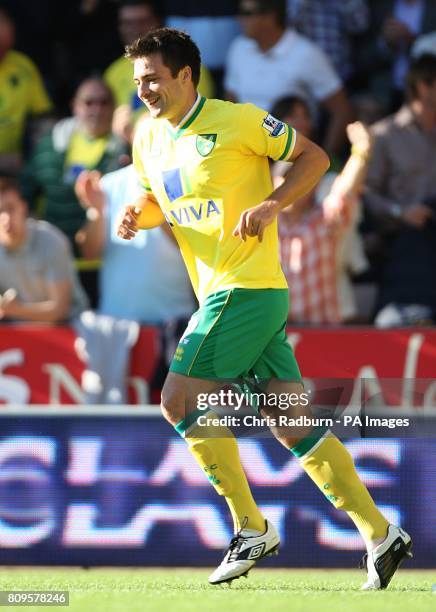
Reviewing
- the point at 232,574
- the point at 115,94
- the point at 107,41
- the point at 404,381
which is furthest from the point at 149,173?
the point at 107,41

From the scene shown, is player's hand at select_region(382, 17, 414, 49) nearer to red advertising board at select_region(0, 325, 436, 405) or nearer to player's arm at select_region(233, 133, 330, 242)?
red advertising board at select_region(0, 325, 436, 405)

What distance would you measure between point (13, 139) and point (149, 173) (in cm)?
528

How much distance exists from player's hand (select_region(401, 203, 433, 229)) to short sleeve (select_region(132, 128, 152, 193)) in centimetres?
368

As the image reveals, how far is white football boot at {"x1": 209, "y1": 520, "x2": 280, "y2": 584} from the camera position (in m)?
5.66

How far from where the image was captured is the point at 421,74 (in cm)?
943

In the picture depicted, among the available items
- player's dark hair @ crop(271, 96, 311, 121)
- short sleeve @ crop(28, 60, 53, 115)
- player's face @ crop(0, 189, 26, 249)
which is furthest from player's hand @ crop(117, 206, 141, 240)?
short sleeve @ crop(28, 60, 53, 115)

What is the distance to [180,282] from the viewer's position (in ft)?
29.5

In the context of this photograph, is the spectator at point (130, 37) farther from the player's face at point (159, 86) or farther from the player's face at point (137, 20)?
the player's face at point (159, 86)

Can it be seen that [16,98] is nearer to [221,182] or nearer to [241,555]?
[221,182]

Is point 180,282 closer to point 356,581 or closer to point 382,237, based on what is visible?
point 382,237

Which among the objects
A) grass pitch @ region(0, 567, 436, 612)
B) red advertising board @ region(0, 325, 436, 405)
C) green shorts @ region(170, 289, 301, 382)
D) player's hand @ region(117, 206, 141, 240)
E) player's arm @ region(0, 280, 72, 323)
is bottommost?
grass pitch @ region(0, 567, 436, 612)

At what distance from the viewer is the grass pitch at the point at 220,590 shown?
16.7 feet

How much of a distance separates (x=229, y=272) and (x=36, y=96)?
229 inches

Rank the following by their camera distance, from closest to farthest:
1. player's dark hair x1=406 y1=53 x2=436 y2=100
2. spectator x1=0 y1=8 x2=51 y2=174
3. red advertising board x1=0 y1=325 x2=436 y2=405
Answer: red advertising board x1=0 y1=325 x2=436 y2=405 < player's dark hair x1=406 y1=53 x2=436 y2=100 < spectator x1=0 y1=8 x2=51 y2=174
